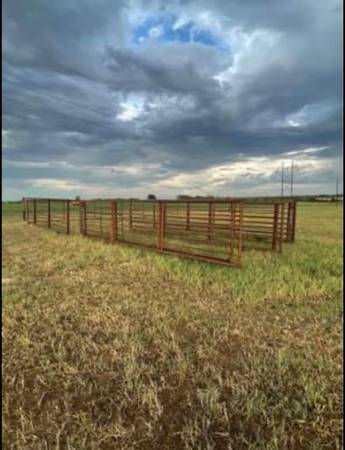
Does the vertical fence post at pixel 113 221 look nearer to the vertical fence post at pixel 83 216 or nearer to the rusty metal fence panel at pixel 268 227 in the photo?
the vertical fence post at pixel 83 216

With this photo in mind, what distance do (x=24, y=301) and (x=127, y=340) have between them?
2123mm

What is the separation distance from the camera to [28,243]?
12078mm

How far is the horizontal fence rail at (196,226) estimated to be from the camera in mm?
8930

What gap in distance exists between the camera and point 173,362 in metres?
3.45

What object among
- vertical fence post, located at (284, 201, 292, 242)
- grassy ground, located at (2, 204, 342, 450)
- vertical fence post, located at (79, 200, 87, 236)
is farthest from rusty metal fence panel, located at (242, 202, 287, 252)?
vertical fence post, located at (79, 200, 87, 236)

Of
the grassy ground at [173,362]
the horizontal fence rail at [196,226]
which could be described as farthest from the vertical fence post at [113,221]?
the grassy ground at [173,362]

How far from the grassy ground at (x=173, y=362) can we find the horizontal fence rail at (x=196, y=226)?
7.18 ft

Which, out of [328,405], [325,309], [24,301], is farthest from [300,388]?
[24,301]

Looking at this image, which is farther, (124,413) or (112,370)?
(112,370)

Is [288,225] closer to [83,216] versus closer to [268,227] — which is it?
[268,227]

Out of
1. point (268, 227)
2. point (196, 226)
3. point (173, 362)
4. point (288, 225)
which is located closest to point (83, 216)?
point (196, 226)

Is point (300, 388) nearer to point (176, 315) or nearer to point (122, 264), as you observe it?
point (176, 315)

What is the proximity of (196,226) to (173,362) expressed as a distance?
677cm

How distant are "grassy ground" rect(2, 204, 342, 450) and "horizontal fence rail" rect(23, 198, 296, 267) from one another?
2.19 metres
